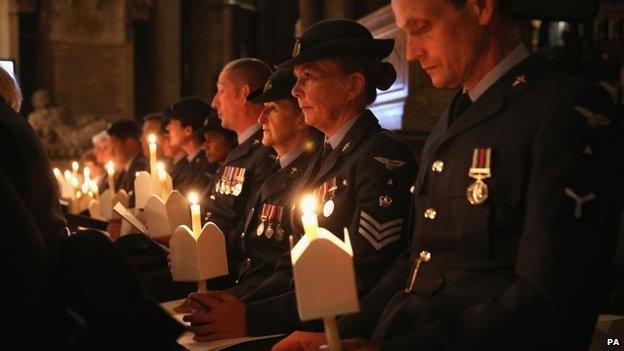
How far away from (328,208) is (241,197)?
1.50 metres

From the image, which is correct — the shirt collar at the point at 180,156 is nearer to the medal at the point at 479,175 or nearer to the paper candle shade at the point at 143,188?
the paper candle shade at the point at 143,188

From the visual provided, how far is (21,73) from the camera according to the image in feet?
57.3

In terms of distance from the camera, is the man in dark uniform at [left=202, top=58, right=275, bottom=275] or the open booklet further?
the man in dark uniform at [left=202, top=58, right=275, bottom=275]

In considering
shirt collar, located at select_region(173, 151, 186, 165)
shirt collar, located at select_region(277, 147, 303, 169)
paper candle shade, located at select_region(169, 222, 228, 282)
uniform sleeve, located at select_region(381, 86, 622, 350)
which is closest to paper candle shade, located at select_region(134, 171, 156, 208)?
shirt collar, located at select_region(277, 147, 303, 169)

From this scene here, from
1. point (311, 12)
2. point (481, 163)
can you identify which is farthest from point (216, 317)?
point (311, 12)

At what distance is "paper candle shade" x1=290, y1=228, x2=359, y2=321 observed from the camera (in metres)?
1.78

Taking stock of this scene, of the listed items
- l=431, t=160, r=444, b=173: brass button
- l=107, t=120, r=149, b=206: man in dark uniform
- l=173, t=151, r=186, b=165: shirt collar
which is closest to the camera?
l=431, t=160, r=444, b=173: brass button

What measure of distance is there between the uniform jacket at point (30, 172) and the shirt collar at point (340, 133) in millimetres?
968

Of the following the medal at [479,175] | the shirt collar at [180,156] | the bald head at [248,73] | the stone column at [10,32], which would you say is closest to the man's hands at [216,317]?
the medal at [479,175]

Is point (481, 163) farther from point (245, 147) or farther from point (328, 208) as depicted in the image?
point (245, 147)

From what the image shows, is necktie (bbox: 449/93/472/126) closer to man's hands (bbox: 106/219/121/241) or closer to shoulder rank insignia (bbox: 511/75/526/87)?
shoulder rank insignia (bbox: 511/75/526/87)

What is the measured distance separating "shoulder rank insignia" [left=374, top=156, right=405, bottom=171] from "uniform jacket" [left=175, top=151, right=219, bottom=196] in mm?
2957

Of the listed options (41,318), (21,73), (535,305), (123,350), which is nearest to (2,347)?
(41,318)

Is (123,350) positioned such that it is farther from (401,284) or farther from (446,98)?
(446,98)
